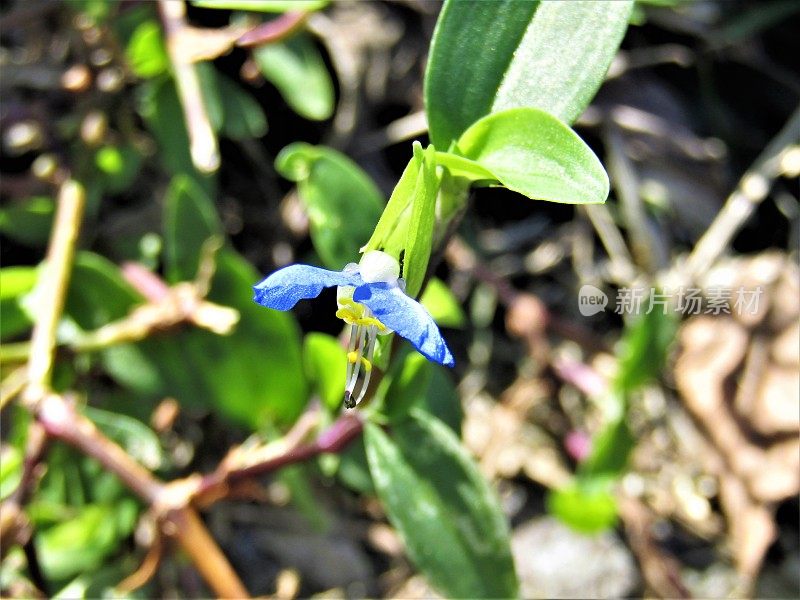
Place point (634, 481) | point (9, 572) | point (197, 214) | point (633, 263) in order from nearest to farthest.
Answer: point (9, 572) → point (197, 214) → point (634, 481) → point (633, 263)

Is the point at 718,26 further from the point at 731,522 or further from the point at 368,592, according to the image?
the point at 368,592

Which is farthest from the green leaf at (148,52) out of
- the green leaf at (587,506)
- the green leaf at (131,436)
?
the green leaf at (587,506)

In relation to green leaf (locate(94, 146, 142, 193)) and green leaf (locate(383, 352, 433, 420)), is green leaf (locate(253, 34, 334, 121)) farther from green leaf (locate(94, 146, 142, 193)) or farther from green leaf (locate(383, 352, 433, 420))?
green leaf (locate(383, 352, 433, 420))

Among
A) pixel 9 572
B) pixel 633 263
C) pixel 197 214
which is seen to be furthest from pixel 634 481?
pixel 9 572

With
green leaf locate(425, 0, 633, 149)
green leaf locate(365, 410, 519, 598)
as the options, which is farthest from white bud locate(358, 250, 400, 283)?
green leaf locate(365, 410, 519, 598)

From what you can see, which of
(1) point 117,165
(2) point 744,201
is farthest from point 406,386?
Result: (2) point 744,201
